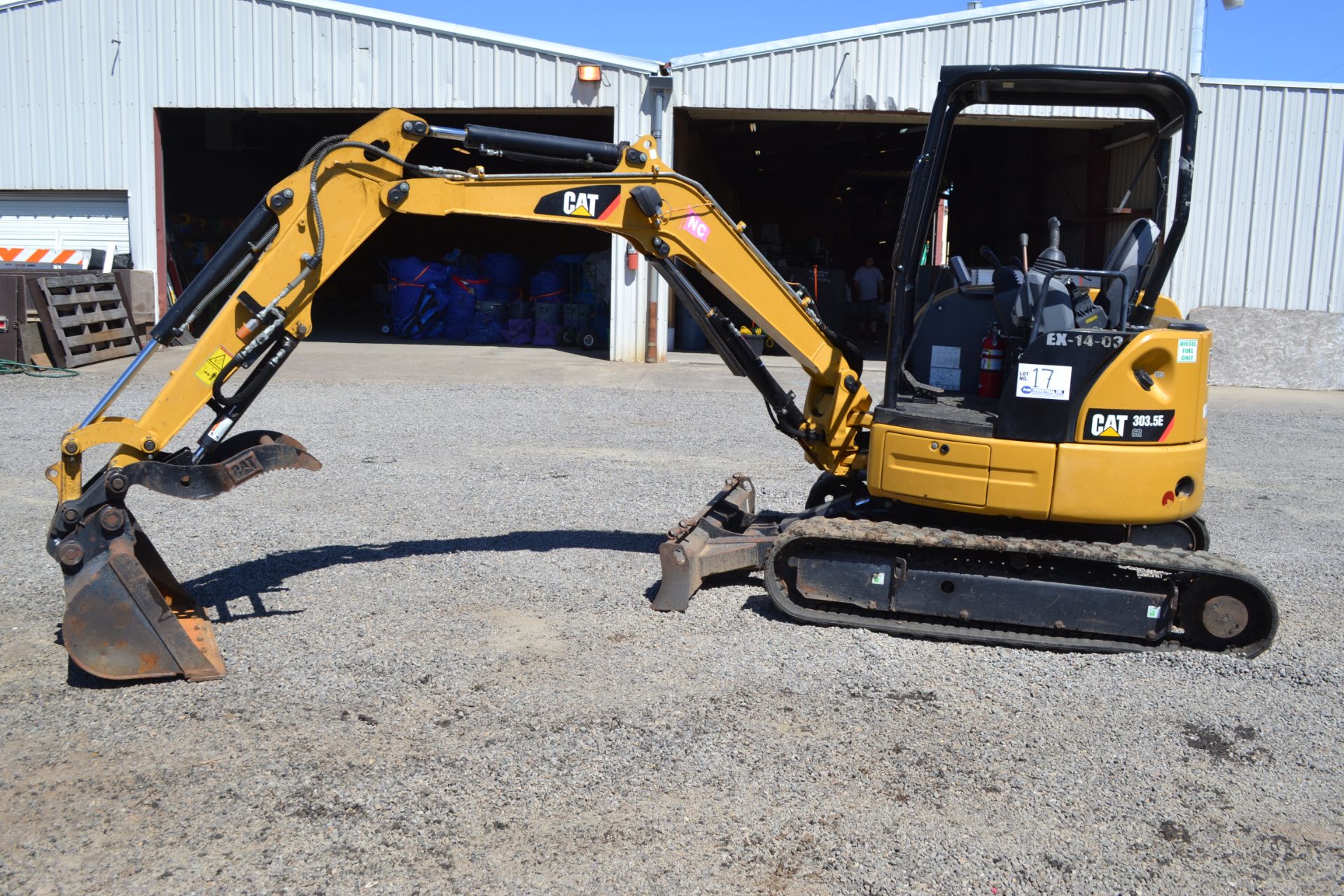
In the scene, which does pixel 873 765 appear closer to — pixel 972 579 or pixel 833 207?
pixel 972 579

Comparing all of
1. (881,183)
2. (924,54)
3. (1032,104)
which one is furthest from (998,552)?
(881,183)

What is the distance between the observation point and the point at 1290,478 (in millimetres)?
10414

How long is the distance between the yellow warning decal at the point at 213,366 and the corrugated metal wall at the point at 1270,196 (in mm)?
15638

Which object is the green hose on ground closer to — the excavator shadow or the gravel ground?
the gravel ground

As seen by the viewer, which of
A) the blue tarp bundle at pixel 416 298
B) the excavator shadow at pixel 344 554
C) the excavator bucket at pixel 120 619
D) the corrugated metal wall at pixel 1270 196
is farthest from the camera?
the blue tarp bundle at pixel 416 298

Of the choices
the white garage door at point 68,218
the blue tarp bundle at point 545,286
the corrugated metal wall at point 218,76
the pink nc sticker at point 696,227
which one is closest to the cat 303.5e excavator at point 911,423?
the pink nc sticker at point 696,227

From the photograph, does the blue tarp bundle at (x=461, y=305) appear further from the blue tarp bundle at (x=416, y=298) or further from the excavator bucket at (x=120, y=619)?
the excavator bucket at (x=120, y=619)

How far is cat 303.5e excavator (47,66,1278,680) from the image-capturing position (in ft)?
17.6

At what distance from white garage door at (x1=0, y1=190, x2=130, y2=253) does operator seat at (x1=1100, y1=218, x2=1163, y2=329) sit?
16865mm

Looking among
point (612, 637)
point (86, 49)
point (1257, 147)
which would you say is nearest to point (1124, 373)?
point (612, 637)

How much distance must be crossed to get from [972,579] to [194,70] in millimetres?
16440

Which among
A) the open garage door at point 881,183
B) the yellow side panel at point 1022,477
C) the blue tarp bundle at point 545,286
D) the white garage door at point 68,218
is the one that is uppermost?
the open garage door at point 881,183

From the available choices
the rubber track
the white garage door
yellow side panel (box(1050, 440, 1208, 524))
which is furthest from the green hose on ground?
yellow side panel (box(1050, 440, 1208, 524))

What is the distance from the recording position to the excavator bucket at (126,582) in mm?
5004
